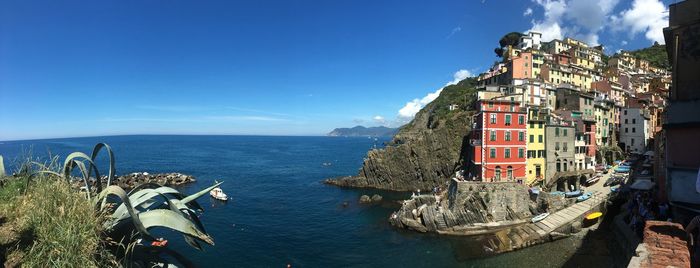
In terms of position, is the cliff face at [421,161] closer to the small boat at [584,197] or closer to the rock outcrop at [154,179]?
the small boat at [584,197]

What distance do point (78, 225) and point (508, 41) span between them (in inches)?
4905

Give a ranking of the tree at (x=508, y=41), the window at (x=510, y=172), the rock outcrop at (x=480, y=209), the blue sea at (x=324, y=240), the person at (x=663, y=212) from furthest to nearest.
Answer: the tree at (x=508, y=41) < the window at (x=510, y=172) < the rock outcrop at (x=480, y=209) < the blue sea at (x=324, y=240) < the person at (x=663, y=212)

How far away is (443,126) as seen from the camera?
63844 millimetres

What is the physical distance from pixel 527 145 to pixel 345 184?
3428cm

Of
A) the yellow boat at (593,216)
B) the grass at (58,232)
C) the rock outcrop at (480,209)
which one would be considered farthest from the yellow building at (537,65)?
the grass at (58,232)

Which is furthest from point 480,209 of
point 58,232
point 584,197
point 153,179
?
point 153,179

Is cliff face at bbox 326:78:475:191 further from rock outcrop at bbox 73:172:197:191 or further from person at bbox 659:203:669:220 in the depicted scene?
person at bbox 659:203:669:220

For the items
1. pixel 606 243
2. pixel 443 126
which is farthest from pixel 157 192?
pixel 443 126

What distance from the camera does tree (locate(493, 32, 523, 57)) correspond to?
111188 millimetres

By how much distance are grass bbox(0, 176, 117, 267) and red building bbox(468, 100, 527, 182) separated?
43.2 m

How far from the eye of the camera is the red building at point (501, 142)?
145 ft

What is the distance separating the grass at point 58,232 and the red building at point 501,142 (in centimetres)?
4317

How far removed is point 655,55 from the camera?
118 metres

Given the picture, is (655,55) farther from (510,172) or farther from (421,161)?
(510,172)
